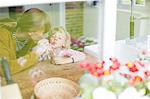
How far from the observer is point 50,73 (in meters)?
0.96

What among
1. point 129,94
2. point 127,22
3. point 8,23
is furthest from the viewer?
point 127,22

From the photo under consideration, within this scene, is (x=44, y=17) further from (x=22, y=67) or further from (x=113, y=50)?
(x=113, y=50)

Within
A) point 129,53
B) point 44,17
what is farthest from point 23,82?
point 129,53

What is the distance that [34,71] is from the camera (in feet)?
3.07

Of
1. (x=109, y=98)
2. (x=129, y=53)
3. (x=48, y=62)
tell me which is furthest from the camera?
(x=129, y=53)

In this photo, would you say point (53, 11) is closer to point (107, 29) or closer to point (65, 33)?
point (65, 33)

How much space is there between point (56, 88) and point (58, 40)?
207 mm

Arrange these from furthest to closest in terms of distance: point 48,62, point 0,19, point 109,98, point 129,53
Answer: point 129,53
point 48,62
point 0,19
point 109,98

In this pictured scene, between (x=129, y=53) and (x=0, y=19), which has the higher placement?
Answer: (x=0, y=19)

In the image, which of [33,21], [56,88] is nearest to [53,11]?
[33,21]

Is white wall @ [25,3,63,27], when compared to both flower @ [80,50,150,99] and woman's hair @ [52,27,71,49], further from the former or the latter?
flower @ [80,50,150,99]

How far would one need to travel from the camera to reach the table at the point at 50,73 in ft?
2.92

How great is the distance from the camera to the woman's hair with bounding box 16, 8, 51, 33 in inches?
35.6

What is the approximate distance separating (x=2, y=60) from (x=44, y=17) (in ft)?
0.79
